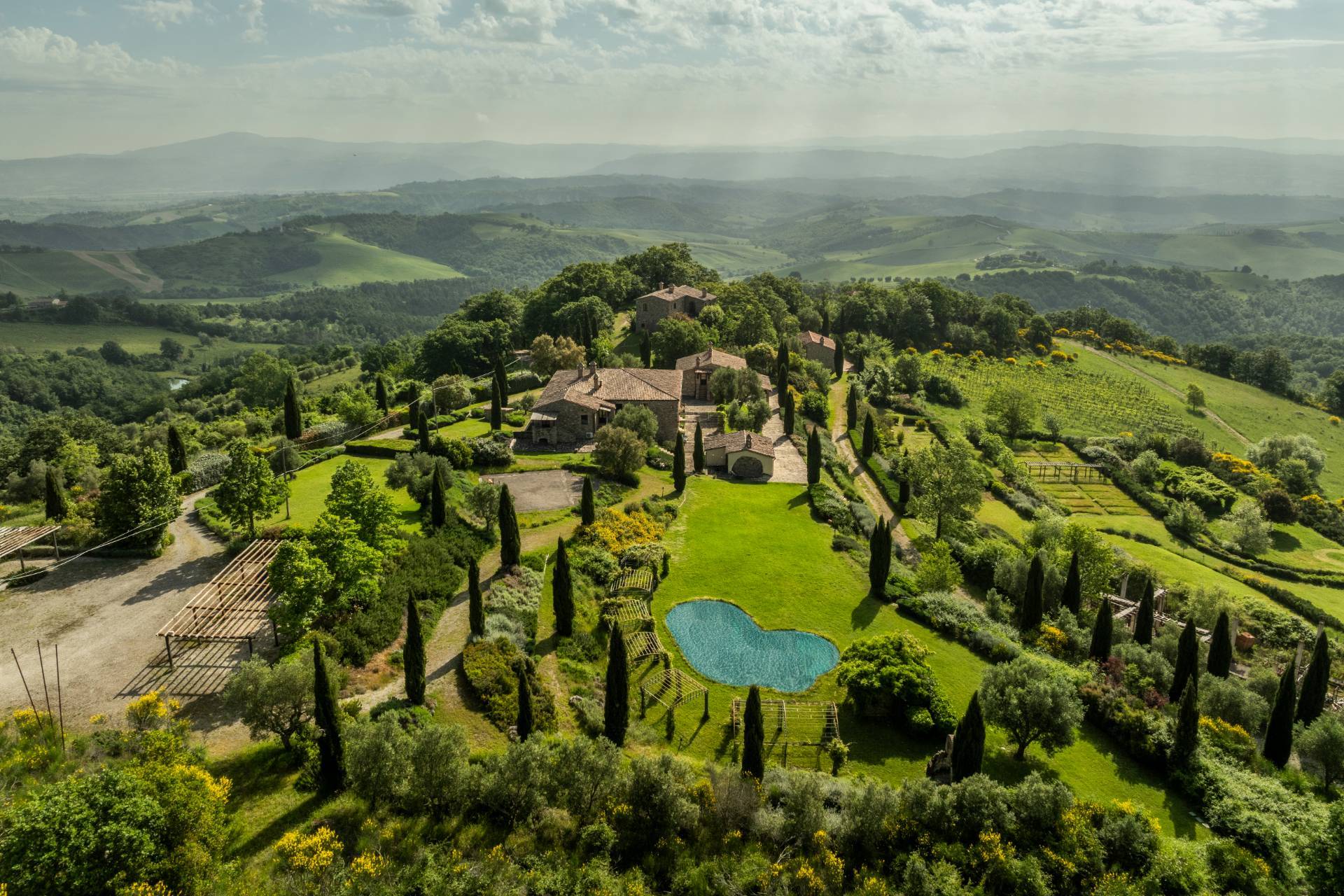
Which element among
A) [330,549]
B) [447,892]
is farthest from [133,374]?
[447,892]

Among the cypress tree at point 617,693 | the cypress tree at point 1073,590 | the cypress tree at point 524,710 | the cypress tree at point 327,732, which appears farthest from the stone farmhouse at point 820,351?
the cypress tree at point 327,732

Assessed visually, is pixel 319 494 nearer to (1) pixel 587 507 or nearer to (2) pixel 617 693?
(1) pixel 587 507

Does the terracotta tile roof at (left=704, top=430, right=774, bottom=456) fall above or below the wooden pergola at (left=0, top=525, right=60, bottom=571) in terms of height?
below

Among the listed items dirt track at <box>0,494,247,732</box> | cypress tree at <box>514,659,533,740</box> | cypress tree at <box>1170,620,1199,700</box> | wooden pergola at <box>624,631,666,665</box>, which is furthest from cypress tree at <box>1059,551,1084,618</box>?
dirt track at <box>0,494,247,732</box>

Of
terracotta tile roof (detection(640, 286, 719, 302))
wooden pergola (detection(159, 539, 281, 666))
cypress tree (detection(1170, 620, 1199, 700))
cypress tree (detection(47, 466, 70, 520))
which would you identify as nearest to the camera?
wooden pergola (detection(159, 539, 281, 666))

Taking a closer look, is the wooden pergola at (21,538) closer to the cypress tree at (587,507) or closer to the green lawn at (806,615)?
the cypress tree at (587,507)

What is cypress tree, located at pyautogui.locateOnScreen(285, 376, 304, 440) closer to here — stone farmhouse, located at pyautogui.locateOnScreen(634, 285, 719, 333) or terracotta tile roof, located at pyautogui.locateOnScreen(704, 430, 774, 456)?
terracotta tile roof, located at pyautogui.locateOnScreen(704, 430, 774, 456)
